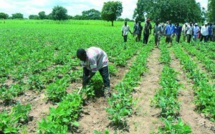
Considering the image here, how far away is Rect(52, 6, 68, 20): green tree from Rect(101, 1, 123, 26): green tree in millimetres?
14327

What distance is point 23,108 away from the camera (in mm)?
5465

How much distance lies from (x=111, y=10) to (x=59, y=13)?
18.9 meters

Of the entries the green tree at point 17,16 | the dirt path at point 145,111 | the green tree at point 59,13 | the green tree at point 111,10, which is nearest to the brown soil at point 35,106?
the dirt path at point 145,111

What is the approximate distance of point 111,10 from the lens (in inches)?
3086

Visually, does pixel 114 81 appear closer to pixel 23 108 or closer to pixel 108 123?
pixel 108 123

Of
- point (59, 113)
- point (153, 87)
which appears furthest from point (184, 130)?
point (153, 87)

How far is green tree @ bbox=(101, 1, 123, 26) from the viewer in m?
75.6

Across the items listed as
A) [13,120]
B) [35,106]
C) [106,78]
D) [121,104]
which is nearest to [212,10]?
[106,78]

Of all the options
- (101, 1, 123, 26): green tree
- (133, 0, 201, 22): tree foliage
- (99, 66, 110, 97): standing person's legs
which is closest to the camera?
(99, 66, 110, 97): standing person's legs

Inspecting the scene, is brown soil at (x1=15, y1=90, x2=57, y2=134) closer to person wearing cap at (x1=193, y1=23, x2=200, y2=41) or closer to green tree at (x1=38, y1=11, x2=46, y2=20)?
person wearing cap at (x1=193, y1=23, x2=200, y2=41)

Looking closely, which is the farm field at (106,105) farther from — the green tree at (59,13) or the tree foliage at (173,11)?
the green tree at (59,13)

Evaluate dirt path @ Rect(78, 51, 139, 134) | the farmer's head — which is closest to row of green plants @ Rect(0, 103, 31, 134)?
dirt path @ Rect(78, 51, 139, 134)

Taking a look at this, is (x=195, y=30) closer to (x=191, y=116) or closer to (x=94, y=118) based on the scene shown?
(x=191, y=116)

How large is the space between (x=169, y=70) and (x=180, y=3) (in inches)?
1567
